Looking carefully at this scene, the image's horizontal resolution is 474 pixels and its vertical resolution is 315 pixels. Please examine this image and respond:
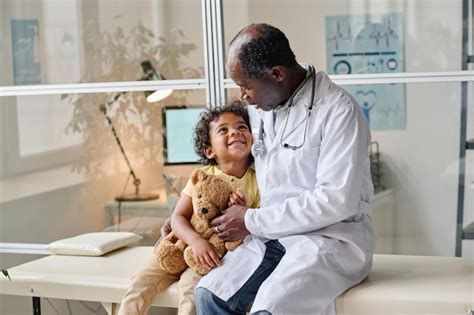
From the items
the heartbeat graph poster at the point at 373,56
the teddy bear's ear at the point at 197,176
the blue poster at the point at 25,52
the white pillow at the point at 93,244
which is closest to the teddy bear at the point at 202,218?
the teddy bear's ear at the point at 197,176

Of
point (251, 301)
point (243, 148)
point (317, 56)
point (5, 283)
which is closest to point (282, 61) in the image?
point (243, 148)

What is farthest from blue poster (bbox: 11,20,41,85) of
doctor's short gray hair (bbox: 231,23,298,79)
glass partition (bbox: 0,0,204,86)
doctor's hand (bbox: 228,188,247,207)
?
doctor's short gray hair (bbox: 231,23,298,79)

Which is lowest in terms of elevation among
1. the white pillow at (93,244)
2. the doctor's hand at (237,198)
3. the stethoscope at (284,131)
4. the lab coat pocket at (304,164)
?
the white pillow at (93,244)

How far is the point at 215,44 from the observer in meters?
3.36

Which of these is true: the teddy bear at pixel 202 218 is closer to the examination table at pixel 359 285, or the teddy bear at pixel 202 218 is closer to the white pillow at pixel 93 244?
the examination table at pixel 359 285

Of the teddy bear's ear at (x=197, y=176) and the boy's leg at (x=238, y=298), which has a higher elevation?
the teddy bear's ear at (x=197, y=176)

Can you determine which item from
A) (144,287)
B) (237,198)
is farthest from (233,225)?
(144,287)

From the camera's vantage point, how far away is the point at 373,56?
321cm

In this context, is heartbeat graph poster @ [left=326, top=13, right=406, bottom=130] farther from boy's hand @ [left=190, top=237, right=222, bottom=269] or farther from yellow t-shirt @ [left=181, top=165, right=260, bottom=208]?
boy's hand @ [left=190, top=237, right=222, bottom=269]

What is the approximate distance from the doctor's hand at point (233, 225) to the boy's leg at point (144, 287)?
0.88ft

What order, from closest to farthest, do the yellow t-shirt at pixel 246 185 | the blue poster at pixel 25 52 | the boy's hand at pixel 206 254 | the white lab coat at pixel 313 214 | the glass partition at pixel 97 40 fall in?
the white lab coat at pixel 313 214 → the boy's hand at pixel 206 254 → the yellow t-shirt at pixel 246 185 → the glass partition at pixel 97 40 → the blue poster at pixel 25 52

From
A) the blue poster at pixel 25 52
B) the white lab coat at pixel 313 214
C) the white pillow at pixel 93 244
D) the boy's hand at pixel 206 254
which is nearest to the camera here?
the white lab coat at pixel 313 214

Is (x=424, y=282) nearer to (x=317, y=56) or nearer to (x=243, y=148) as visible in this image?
(x=243, y=148)

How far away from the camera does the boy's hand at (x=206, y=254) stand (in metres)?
2.53
